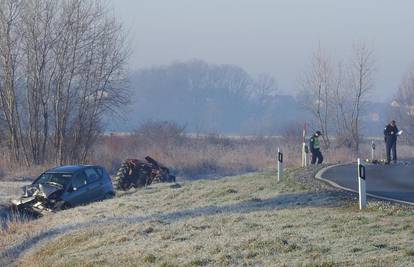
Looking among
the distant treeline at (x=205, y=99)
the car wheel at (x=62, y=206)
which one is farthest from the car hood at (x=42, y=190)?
the distant treeline at (x=205, y=99)

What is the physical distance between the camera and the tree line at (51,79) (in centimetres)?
Result: 4725

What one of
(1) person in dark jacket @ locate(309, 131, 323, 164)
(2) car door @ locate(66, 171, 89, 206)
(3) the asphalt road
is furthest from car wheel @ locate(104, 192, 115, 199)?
(1) person in dark jacket @ locate(309, 131, 323, 164)

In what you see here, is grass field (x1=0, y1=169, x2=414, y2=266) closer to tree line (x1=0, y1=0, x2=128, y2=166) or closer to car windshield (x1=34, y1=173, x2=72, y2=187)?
car windshield (x1=34, y1=173, x2=72, y2=187)

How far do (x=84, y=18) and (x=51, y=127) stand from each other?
22.1 feet

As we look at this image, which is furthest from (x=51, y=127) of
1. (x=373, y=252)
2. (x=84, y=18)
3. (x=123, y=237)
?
(x=373, y=252)

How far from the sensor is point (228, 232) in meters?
13.7

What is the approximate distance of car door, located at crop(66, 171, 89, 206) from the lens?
2459 cm

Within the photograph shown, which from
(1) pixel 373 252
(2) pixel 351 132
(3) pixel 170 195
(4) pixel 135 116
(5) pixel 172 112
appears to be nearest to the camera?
(1) pixel 373 252

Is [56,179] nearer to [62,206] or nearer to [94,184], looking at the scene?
[94,184]

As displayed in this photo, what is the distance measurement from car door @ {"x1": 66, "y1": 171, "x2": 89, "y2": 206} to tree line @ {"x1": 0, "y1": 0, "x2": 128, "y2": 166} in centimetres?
2155

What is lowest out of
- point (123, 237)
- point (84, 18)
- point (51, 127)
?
point (123, 237)

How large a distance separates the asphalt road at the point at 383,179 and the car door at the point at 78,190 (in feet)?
23.9

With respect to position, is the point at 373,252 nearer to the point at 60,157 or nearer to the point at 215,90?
the point at 60,157

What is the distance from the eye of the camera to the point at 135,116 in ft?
429
